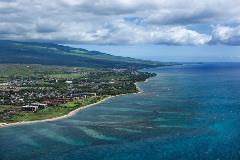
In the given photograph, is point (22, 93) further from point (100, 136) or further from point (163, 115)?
point (100, 136)

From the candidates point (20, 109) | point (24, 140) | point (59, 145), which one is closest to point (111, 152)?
point (59, 145)

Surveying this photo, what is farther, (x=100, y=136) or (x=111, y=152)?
(x=100, y=136)

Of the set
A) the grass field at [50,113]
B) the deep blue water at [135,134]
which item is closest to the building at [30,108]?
the grass field at [50,113]

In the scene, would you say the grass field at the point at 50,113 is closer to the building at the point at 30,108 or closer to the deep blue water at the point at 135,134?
the building at the point at 30,108

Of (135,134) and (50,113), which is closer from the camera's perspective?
(135,134)

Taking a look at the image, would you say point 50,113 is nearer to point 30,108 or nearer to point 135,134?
point 30,108

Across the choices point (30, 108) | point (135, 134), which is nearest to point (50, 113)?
point (30, 108)

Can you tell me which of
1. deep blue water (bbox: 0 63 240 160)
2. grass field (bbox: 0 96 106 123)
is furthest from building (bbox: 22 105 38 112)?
deep blue water (bbox: 0 63 240 160)

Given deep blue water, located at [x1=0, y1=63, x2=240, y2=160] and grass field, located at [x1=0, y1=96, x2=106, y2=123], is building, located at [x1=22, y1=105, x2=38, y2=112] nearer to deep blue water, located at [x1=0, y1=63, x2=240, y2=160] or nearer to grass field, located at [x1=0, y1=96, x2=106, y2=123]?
grass field, located at [x1=0, y1=96, x2=106, y2=123]
